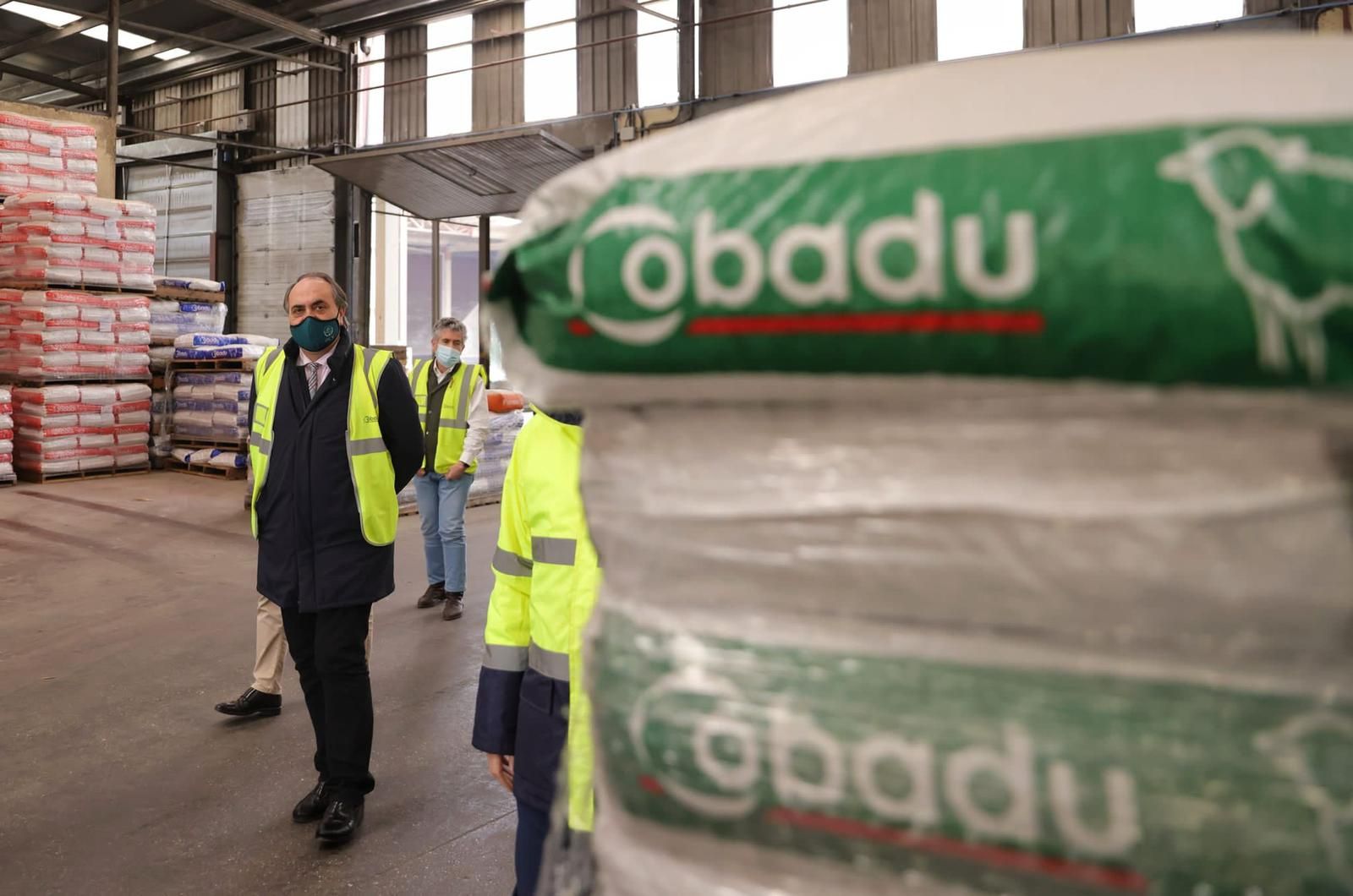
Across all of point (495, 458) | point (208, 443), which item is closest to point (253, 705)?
point (495, 458)

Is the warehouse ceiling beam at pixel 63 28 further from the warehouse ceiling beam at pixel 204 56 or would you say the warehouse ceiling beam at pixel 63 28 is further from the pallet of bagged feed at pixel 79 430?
the pallet of bagged feed at pixel 79 430

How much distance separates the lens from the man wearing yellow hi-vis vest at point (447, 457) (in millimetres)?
6262

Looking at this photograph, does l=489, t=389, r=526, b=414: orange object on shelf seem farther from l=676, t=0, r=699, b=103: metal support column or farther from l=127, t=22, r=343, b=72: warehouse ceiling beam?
l=127, t=22, r=343, b=72: warehouse ceiling beam

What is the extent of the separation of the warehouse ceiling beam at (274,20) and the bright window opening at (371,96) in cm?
53

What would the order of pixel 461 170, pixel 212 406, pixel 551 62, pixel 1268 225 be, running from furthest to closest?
pixel 551 62
pixel 461 170
pixel 212 406
pixel 1268 225

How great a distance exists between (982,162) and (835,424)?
0.81ft

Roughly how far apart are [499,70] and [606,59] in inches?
75.7

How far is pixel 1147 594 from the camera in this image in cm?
75

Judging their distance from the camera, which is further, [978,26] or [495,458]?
[978,26]

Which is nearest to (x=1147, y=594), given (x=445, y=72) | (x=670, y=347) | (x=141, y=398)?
(x=670, y=347)

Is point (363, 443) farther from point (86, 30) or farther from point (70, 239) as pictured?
point (86, 30)

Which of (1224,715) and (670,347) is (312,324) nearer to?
(670,347)

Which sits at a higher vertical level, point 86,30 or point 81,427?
point 86,30

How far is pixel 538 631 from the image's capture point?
6.40ft
